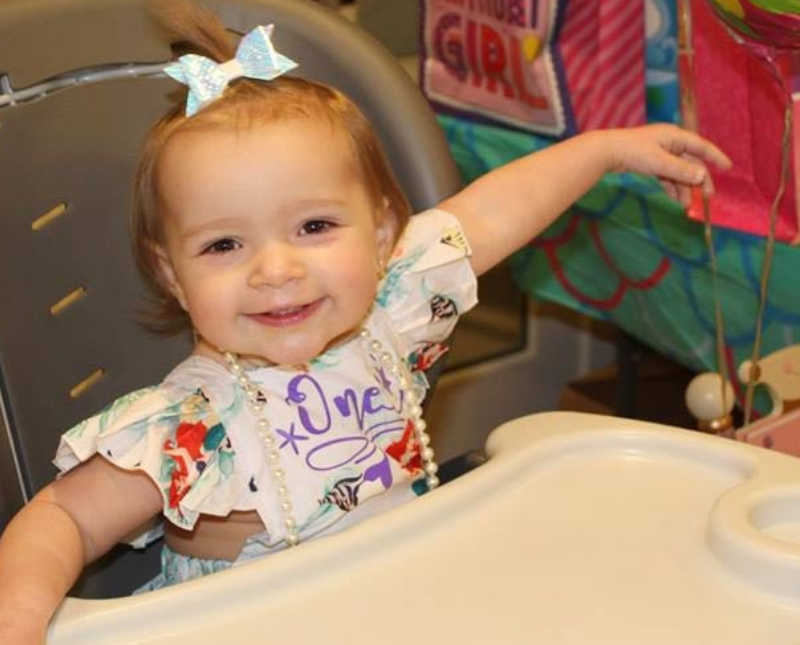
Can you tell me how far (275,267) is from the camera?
819 mm

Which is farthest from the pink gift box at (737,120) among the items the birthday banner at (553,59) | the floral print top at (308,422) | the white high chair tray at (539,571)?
the white high chair tray at (539,571)

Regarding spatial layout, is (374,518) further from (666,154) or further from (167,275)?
(666,154)

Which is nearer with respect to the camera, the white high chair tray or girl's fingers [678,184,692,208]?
the white high chair tray

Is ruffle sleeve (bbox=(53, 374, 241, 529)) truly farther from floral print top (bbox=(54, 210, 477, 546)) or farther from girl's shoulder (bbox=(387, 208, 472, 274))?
girl's shoulder (bbox=(387, 208, 472, 274))

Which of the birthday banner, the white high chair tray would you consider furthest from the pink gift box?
the white high chair tray

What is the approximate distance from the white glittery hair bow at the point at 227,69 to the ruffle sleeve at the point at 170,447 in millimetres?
193

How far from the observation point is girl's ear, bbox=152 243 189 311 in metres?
0.91

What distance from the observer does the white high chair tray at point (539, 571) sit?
0.70 m

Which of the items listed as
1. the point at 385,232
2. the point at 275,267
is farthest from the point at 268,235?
the point at 385,232

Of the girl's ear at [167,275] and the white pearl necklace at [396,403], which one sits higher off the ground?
the girl's ear at [167,275]

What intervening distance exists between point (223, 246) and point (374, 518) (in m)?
0.20

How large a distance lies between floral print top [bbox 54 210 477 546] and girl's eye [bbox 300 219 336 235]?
0.11 metres

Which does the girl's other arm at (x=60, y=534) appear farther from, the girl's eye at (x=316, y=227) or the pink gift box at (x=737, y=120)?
the pink gift box at (x=737, y=120)

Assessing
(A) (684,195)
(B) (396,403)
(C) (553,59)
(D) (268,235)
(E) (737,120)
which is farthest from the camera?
(C) (553,59)
